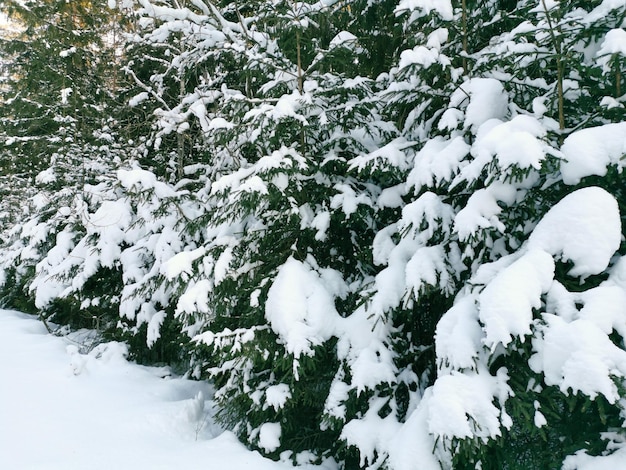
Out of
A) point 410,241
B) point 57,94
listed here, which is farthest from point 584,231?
point 57,94

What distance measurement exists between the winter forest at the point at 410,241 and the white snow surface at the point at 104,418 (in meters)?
0.39

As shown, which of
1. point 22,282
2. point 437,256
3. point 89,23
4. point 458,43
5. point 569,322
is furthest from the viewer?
point 89,23

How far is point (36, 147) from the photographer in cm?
953

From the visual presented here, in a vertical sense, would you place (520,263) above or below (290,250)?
above

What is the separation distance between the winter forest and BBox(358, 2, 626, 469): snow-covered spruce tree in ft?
0.04

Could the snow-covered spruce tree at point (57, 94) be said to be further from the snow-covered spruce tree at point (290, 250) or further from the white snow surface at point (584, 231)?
the white snow surface at point (584, 231)

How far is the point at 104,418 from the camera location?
11.5 ft

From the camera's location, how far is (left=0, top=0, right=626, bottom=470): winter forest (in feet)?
6.23

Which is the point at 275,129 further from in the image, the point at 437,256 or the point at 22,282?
the point at 22,282

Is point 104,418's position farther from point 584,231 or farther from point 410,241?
point 584,231

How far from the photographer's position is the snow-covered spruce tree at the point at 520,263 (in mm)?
1812

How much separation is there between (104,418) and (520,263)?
3.55 metres

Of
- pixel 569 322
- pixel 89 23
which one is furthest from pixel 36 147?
pixel 569 322

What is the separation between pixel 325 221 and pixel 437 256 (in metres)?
0.91
